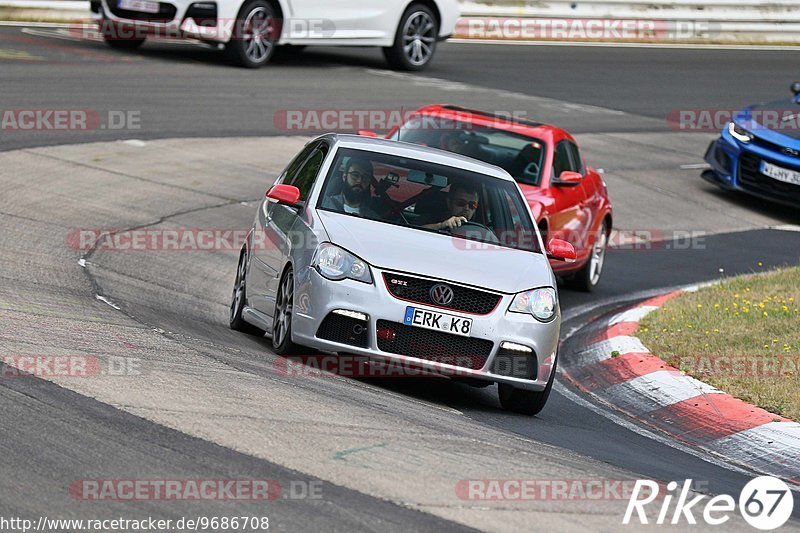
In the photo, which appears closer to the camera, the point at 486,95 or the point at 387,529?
the point at 387,529

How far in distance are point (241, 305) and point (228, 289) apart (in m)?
1.83

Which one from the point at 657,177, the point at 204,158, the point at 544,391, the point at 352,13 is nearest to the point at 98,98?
the point at 204,158

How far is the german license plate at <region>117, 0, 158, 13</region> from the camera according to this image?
20.0 m

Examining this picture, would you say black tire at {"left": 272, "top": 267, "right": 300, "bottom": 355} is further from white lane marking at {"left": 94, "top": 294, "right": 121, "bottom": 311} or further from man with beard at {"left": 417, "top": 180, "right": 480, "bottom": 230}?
white lane marking at {"left": 94, "top": 294, "right": 121, "bottom": 311}

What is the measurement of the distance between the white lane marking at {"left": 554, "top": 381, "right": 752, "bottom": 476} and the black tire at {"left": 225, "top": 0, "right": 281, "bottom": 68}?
1252 centimetres

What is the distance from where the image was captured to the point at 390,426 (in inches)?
268

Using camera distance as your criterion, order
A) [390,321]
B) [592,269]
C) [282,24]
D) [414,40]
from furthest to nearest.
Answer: [414,40]
[282,24]
[592,269]
[390,321]

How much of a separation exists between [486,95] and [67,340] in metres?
15.3

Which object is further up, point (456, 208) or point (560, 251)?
point (456, 208)

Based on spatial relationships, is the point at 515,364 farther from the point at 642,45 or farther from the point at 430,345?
the point at 642,45

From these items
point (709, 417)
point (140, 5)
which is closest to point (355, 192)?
point (709, 417)

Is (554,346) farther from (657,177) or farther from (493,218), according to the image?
(657,177)

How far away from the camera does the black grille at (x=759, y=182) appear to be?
1767 centimetres

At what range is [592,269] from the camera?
44.6 feet
